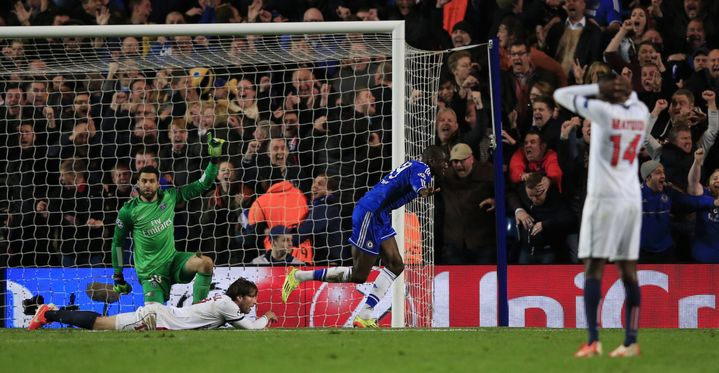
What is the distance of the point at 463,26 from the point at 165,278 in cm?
519

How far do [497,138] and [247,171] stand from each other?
3899 mm

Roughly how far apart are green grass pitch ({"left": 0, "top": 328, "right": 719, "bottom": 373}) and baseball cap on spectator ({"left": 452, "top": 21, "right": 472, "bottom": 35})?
16.4ft

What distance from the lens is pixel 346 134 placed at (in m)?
14.8

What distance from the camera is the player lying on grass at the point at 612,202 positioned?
850 cm

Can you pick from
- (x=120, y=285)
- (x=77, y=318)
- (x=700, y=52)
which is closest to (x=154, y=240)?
(x=120, y=285)

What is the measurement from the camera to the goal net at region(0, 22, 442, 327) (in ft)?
47.4

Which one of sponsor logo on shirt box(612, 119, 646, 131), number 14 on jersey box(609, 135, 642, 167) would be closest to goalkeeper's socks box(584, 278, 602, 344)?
number 14 on jersey box(609, 135, 642, 167)

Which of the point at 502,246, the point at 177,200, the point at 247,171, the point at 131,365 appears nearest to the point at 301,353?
the point at 131,365

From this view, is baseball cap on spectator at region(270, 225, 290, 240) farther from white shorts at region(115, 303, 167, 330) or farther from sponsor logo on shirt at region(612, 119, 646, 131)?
sponsor logo on shirt at region(612, 119, 646, 131)

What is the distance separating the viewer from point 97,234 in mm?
15688

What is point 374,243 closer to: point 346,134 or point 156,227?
point 346,134

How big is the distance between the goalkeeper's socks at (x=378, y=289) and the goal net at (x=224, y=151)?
973mm

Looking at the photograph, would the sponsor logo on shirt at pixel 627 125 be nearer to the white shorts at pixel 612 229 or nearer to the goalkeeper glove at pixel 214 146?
the white shorts at pixel 612 229

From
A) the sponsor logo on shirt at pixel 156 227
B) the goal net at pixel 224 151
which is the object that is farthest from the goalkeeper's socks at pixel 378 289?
the sponsor logo on shirt at pixel 156 227
